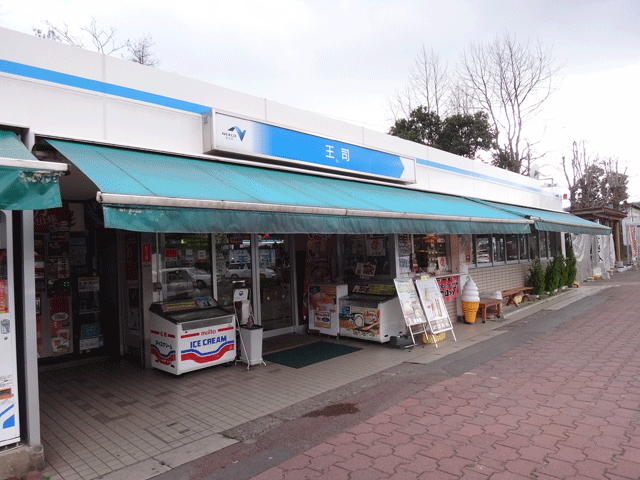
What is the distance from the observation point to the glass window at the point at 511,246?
13.5 m

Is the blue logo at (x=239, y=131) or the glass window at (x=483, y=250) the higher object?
the blue logo at (x=239, y=131)

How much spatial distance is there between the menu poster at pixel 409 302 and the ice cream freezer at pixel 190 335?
2.84 meters

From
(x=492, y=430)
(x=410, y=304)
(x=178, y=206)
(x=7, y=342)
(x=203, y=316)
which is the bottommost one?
(x=492, y=430)

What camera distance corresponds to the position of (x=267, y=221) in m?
4.60

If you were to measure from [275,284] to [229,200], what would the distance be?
4.54 m

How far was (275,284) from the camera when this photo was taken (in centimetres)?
874

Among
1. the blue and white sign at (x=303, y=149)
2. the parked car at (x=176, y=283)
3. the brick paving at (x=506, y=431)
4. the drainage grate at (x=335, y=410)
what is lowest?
the brick paving at (x=506, y=431)

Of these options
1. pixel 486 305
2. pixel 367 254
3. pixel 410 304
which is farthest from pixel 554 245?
pixel 410 304

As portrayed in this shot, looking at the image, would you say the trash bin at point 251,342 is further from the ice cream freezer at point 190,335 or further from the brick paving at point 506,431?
the brick paving at point 506,431

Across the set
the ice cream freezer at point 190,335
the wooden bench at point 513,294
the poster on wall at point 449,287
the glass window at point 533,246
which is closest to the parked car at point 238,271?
the ice cream freezer at point 190,335

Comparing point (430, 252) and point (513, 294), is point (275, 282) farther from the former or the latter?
point (513, 294)

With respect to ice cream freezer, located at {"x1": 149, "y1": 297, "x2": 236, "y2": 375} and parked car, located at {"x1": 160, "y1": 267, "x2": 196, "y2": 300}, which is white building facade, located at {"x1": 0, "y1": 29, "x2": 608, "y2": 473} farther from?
ice cream freezer, located at {"x1": 149, "y1": 297, "x2": 236, "y2": 375}

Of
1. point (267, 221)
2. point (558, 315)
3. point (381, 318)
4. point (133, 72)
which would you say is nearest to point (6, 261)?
point (267, 221)

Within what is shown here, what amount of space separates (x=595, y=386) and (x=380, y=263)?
4238mm
